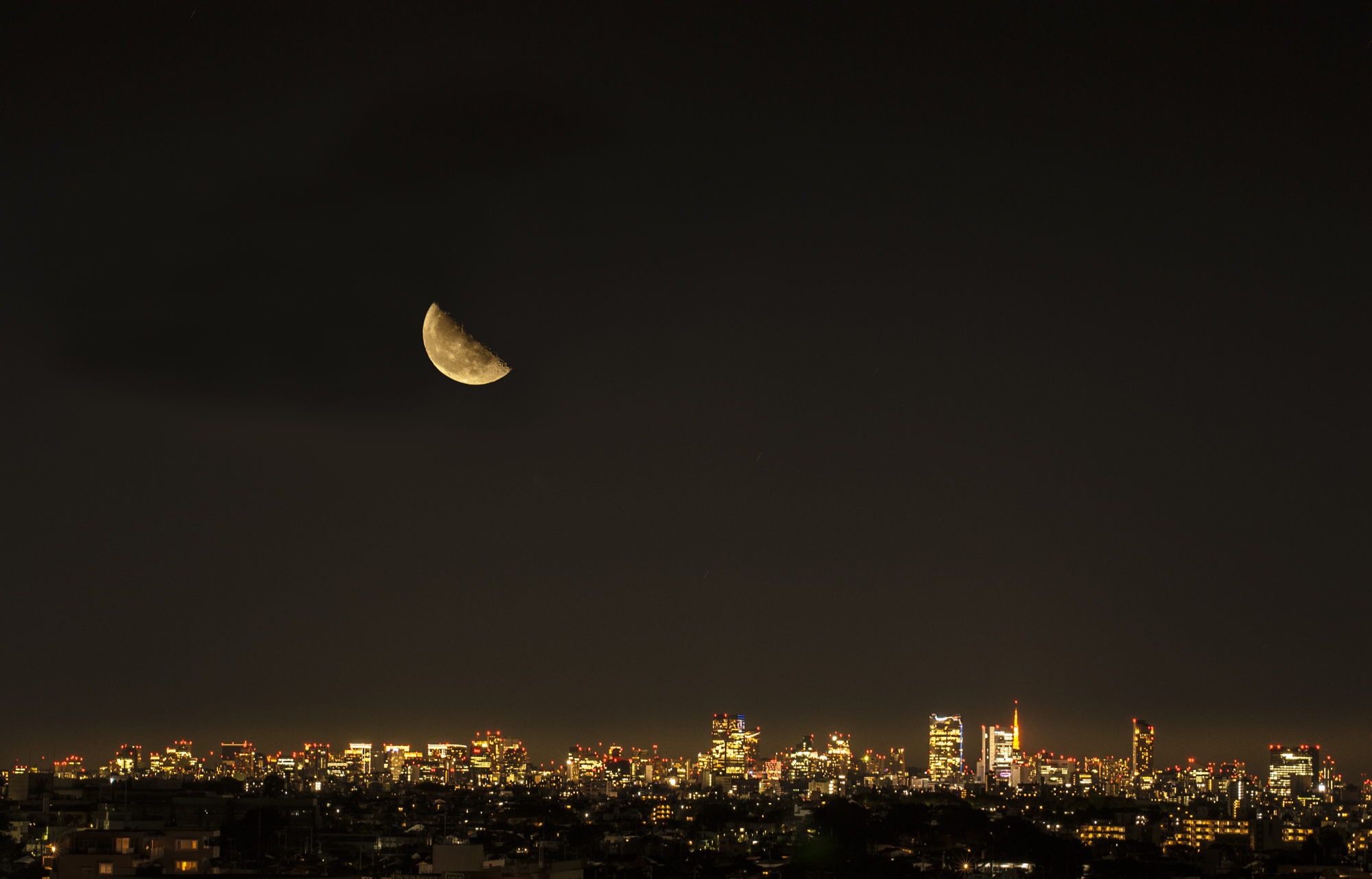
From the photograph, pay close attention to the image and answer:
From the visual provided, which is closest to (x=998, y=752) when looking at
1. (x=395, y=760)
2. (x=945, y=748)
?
(x=945, y=748)

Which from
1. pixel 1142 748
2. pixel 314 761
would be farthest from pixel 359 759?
pixel 1142 748

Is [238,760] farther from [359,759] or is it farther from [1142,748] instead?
[1142,748]

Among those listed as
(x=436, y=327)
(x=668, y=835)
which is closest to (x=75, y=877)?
(x=436, y=327)

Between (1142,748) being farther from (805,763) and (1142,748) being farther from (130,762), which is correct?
(130,762)

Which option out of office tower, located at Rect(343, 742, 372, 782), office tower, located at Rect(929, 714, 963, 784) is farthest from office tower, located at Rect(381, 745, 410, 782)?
office tower, located at Rect(929, 714, 963, 784)

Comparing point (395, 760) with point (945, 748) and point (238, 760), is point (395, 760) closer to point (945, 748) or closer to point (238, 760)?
point (238, 760)

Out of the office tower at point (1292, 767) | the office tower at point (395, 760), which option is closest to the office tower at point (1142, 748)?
the office tower at point (1292, 767)

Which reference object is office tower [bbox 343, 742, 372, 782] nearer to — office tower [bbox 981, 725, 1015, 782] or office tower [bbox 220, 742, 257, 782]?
office tower [bbox 220, 742, 257, 782]
